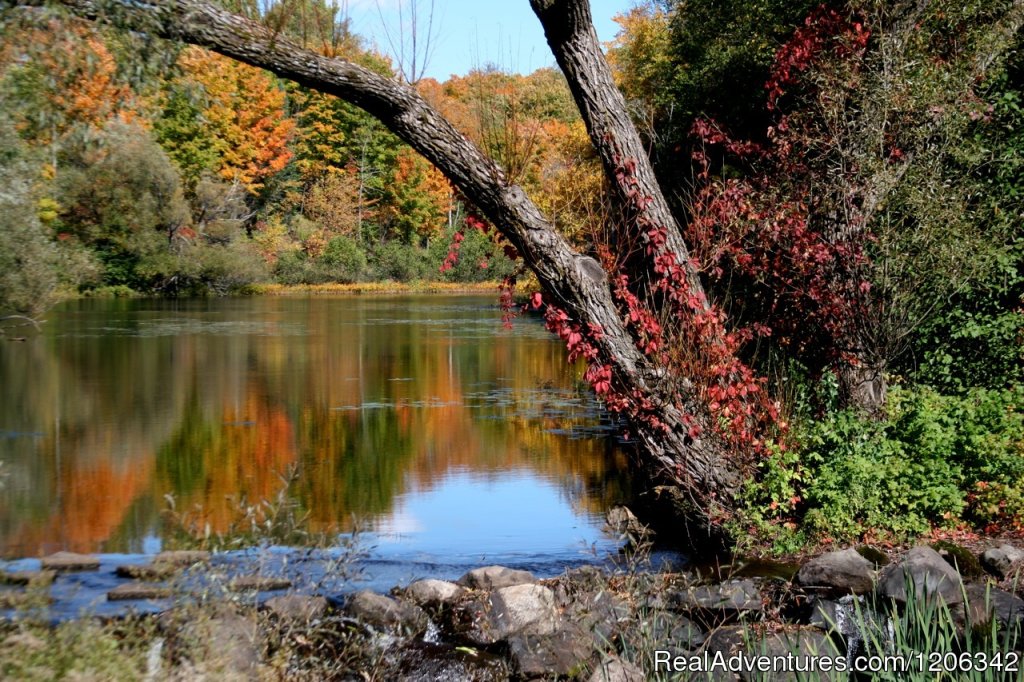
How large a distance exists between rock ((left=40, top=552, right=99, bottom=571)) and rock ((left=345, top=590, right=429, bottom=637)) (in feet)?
7.82

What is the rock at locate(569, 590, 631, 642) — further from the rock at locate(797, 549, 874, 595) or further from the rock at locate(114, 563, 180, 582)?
the rock at locate(114, 563, 180, 582)

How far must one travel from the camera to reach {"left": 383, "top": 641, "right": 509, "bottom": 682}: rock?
609 centimetres

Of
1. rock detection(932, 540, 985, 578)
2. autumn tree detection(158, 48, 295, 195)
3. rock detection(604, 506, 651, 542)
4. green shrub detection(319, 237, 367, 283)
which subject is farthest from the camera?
green shrub detection(319, 237, 367, 283)

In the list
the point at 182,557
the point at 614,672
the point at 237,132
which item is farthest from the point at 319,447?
the point at 237,132

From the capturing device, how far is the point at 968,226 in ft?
28.3

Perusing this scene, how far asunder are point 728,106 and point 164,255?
3158 centimetres

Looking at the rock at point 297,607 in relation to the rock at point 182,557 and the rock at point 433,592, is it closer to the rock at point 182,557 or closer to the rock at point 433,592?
the rock at point 433,592

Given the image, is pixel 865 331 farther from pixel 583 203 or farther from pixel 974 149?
pixel 583 203

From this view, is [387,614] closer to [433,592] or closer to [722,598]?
[433,592]

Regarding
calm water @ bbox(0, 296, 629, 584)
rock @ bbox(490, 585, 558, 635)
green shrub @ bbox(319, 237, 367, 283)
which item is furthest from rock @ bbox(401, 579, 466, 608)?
green shrub @ bbox(319, 237, 367, 283)

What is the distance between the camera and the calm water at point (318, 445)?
9141 mm

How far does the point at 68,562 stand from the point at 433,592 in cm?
297

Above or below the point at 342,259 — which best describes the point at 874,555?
below

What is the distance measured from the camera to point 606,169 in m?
8.25
